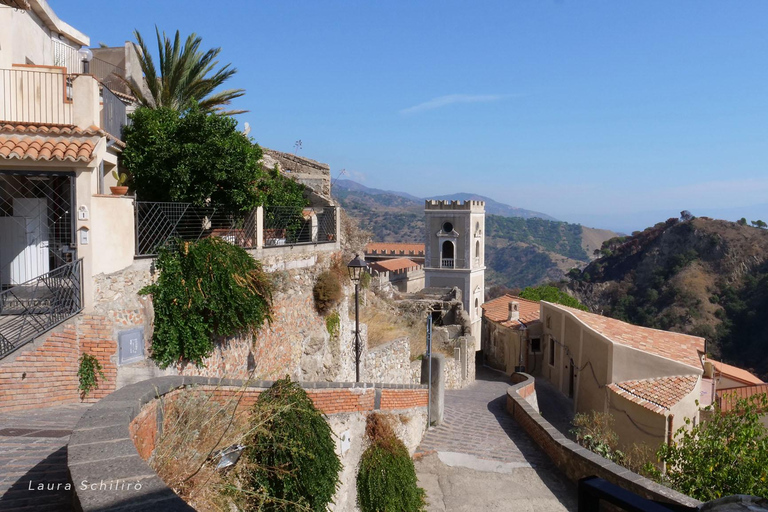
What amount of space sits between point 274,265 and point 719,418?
9005mm

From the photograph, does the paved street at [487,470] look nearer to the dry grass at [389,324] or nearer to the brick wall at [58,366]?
the dry grass at [389,324]

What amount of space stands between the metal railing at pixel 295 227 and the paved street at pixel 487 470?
5413 millimetres

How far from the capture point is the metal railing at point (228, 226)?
32.1ft

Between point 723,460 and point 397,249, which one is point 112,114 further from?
point 397,249

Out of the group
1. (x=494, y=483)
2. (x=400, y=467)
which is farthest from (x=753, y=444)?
(x=400, y=467)

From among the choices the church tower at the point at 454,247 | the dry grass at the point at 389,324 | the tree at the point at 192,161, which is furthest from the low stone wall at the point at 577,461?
the church tower at the point at 454,247

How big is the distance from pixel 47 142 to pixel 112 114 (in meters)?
3.67

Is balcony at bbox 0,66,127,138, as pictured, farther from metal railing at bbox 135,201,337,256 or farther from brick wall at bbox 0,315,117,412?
brick wall at bbox 0,315,117,412

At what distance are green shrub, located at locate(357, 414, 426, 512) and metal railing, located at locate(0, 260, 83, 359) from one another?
16.4 feet

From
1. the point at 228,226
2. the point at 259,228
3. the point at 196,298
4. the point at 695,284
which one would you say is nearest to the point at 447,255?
the point at 695,284

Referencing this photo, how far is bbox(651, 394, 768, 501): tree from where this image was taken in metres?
8.80

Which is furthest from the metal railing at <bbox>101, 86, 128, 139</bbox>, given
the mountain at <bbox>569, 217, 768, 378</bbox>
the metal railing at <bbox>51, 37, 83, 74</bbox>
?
the mountain at <bbox>569, 217, 768, 378</bbox>

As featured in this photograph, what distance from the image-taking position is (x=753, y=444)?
32.5ft

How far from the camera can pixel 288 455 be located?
6789mm
